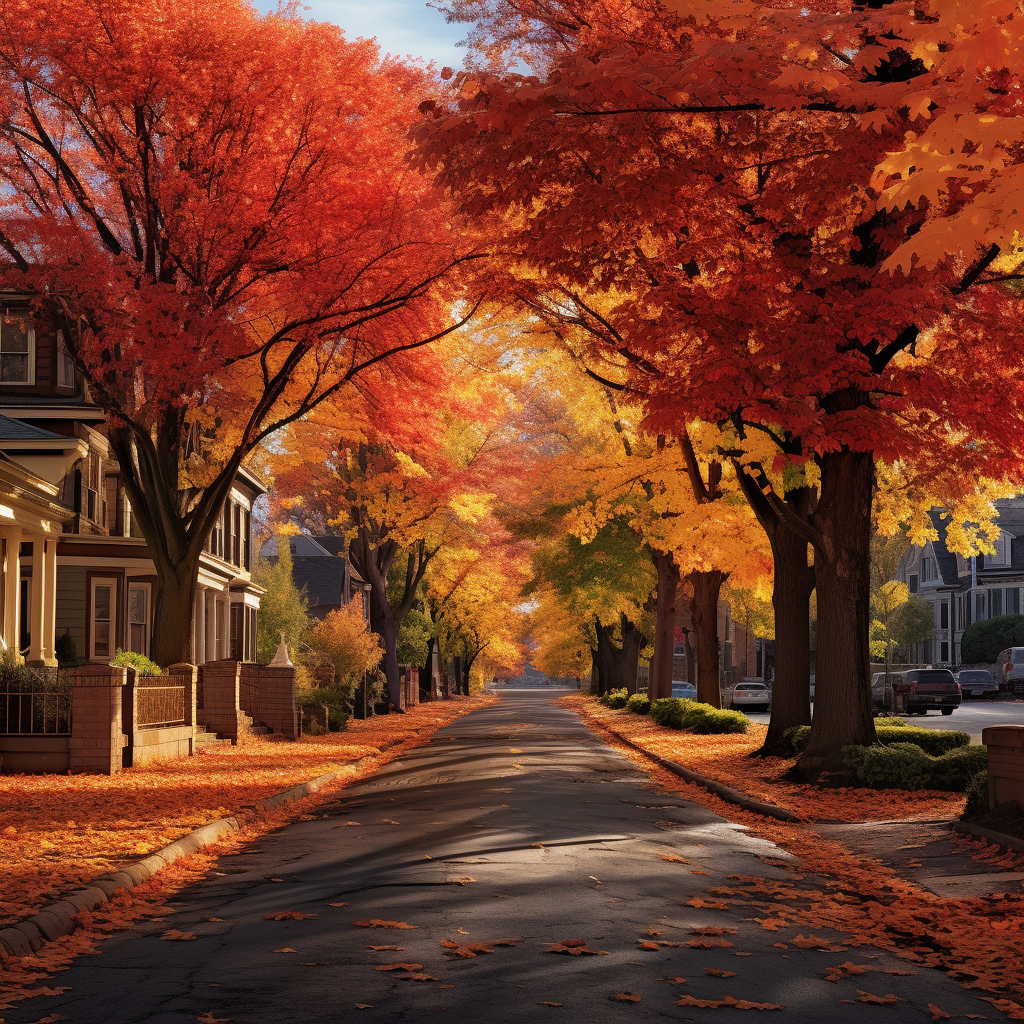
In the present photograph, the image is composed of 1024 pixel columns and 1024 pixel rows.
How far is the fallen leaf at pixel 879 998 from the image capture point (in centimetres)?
636

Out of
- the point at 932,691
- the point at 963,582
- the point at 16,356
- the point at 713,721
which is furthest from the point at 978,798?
the point at 963,582

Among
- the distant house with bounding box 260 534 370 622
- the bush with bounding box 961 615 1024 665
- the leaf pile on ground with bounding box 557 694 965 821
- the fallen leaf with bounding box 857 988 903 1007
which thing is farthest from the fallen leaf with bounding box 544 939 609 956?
the bush with bounding box 961 615 1024 665

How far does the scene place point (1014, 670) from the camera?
196 ft

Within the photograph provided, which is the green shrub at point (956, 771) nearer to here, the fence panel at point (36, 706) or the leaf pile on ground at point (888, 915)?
the leaf pile on ground at point (888, 915)

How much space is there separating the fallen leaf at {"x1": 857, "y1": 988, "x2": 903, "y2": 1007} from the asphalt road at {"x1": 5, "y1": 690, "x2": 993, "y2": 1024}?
6 centimetres

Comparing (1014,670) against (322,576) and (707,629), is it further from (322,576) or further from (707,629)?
(322,576)

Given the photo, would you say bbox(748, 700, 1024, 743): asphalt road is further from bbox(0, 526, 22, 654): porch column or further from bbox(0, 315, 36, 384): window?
bbox(0, 315, 36, 384): window

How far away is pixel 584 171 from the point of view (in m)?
14.7

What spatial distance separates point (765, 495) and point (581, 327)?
4443 mm

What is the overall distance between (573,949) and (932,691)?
4031 centimetres

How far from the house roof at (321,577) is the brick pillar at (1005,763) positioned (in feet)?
198

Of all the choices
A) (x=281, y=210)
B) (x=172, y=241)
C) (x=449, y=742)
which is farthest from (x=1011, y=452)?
(x=449, y=742)

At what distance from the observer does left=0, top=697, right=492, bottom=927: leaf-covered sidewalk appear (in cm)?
973

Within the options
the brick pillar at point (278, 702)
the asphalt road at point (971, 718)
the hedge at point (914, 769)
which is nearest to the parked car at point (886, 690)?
the asphalt road at point (971, 718)
